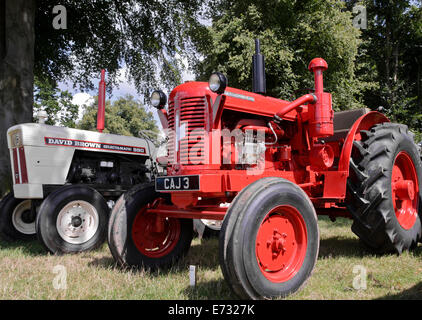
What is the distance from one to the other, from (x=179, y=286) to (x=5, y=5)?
724 cm

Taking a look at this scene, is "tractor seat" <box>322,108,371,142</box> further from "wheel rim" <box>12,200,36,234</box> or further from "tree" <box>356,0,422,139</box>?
"tree" <box>356,0,422,139</box>

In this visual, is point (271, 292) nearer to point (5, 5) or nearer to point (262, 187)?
point (262, 187)

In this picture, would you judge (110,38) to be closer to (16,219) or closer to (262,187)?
(16,219)

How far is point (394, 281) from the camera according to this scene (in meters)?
3.08

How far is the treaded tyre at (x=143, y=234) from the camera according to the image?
3.42m

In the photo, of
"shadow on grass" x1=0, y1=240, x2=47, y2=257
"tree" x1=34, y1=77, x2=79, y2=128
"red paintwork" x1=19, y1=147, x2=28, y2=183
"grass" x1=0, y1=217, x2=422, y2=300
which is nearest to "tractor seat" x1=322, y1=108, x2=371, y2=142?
"grass" x1=0, y1=217, x2=422, y2=300

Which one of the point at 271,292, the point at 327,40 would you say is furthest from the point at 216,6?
the point at 271,292

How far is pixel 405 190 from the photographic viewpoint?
4.10 m

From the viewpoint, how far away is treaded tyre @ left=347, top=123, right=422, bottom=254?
371 centimetres

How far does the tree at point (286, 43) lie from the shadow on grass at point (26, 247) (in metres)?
9.11

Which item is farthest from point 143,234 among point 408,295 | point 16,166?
point 16,166

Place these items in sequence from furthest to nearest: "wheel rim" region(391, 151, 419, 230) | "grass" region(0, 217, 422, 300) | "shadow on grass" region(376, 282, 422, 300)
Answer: "wheel rim" region(391, 151, 419, 230), "grass" region(0, 217, 422, 300), "shadow on grass" region(376, 282, 422, 300)

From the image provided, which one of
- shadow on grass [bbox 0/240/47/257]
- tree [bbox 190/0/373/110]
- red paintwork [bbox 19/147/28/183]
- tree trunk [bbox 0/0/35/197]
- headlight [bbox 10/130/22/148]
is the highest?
tree [bbox 190/0/373/110]

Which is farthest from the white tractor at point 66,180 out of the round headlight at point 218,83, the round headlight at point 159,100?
the round headlight at point 218,83
